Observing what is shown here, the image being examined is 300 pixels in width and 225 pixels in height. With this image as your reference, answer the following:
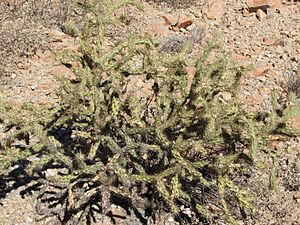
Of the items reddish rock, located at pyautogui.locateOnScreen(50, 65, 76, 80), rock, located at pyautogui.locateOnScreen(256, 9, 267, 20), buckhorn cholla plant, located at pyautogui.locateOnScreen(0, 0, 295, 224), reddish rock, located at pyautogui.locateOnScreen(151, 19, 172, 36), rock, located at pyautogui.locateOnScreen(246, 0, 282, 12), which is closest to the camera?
buckhorn cholla plant, located at pyautogui.locateOnScreen(0, 0, 295, 224)

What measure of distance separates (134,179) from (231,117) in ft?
2.87

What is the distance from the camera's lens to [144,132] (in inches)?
160

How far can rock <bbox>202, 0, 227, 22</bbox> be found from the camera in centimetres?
794

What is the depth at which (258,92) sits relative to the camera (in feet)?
19.9

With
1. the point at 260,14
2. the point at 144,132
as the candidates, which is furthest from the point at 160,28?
the point at 144,132

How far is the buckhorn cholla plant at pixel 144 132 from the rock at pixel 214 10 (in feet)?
12.5

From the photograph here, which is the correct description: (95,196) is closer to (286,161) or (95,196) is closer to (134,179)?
(134,179)

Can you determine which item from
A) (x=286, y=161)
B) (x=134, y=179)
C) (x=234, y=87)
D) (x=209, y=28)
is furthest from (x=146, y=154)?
(x=209, y=28)

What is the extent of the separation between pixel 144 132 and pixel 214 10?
4.38 meters

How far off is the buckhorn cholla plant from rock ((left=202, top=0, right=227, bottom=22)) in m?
3.81

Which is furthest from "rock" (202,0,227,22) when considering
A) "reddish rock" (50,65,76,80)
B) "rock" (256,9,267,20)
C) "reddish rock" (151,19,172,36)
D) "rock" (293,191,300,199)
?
"rock" (293,191,300,199)

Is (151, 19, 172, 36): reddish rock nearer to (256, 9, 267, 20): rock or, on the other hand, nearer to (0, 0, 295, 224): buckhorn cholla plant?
(256, 9, 267, 20): rock

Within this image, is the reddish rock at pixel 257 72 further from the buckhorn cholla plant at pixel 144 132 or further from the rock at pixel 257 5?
the buckhorn cholla plant at pixel 144 132

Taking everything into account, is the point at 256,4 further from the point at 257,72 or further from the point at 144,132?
the point at 144,132
